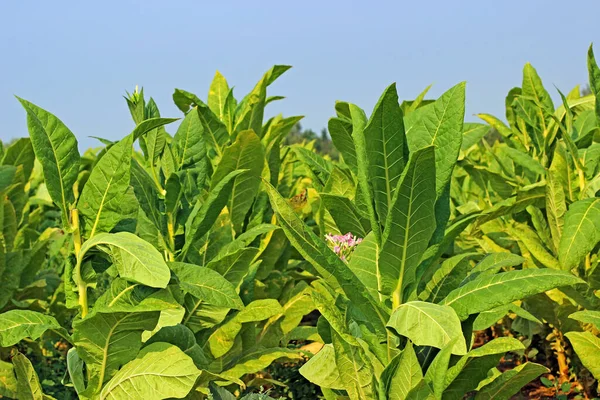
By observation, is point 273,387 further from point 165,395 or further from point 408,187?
point 408,187

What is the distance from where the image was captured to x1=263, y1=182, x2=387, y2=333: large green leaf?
2189mm

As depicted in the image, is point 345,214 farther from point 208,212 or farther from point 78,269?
point 78,269

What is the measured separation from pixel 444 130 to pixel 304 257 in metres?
0.63

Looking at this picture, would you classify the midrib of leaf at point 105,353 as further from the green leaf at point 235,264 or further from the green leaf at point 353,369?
the green leaf at point 353,369

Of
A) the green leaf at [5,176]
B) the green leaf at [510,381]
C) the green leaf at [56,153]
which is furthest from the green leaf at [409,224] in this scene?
the green leaf at [5,176]

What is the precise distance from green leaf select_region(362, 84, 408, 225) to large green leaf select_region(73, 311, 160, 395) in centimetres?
89

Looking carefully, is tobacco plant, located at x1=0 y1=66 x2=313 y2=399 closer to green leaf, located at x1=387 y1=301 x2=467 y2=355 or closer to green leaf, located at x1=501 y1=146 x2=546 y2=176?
green leaf, located at x1=387 y1=301 x2=467 y2=355

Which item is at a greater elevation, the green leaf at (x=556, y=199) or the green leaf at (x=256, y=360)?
the green leaf at (x=556, y=199)

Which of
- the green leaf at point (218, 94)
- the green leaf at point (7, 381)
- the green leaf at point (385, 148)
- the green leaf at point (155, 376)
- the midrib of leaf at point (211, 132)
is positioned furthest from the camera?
the green leaf at point (218, 94)

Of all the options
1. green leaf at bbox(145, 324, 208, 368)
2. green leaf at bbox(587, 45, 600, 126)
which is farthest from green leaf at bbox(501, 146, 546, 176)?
green leaf at bbox(145, 324, 208, 368)

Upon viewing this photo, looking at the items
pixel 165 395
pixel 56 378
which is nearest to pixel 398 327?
pixel 165 395

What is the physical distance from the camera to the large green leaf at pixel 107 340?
235cm

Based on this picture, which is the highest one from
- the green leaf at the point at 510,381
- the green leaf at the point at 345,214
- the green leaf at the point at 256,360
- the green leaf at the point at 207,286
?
the green leaf at the point at 345,214

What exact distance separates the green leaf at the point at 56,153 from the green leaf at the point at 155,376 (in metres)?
0.57
